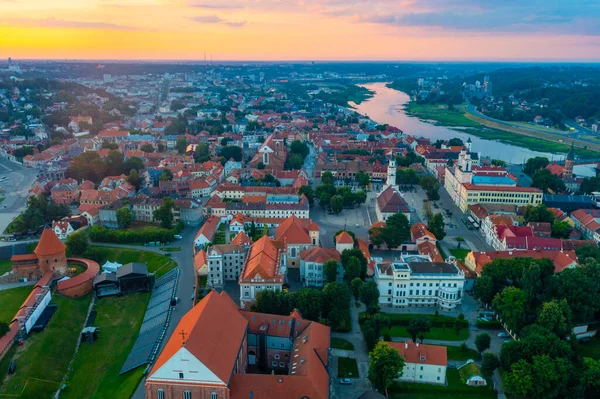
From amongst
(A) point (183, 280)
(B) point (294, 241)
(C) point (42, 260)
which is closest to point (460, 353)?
(B) point (294, 241)

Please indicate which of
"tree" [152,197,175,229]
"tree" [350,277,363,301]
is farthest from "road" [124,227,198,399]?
"tree" [350,277,363,301]

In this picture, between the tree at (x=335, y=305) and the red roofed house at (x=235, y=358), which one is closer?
the red roofed house at (x=235, y=358)

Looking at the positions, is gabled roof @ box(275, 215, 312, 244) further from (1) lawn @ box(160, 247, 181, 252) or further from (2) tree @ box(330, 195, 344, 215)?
(2) tree @ box(330, 195, 344, 215)

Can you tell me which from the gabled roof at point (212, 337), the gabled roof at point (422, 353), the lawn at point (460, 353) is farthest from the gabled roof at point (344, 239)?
the gabled roof at point (212, 337)

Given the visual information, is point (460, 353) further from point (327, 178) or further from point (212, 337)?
point (327, 178)

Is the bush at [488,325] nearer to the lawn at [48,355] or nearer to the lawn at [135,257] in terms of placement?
the lawn at [135,257]
